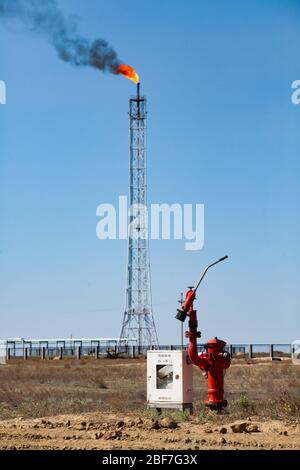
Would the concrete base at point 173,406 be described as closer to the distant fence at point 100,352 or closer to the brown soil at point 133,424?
the brown soil at point 133,424

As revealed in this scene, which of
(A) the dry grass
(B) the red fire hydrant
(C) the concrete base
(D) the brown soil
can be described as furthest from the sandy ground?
(A) the dry grass

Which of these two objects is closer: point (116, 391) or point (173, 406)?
point (173, 406)

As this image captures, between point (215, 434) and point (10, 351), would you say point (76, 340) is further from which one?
point (215, 434)

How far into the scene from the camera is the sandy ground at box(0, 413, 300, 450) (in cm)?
1301

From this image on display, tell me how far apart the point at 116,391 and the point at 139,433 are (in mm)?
14182

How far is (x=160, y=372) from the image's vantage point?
1773cm

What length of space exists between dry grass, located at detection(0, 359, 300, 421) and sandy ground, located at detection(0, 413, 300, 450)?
4.92ft

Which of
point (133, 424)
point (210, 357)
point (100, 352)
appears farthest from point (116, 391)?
point (100, 352)

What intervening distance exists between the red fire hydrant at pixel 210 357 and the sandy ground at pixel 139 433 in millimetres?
1161

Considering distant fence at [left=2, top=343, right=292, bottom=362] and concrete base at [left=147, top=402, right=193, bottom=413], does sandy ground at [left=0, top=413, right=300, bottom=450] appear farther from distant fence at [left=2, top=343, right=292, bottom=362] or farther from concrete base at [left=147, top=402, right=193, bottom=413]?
distant fence at [left=2, top=343, right=292, bottom=362]

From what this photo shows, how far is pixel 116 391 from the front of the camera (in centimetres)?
2830

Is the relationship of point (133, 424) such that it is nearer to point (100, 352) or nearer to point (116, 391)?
point (116, 391)

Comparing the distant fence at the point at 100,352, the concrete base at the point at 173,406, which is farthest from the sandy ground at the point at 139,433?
the distant fence at the point at 100,352
